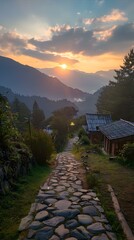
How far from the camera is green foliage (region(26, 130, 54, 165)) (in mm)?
14016

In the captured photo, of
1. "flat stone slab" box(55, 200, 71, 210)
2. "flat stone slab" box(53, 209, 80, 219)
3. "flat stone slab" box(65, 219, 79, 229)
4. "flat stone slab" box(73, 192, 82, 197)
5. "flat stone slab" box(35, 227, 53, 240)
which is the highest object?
"flat stone slab" box(73, 192, 82, 197)

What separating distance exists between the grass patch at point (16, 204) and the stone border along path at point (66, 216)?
21cm

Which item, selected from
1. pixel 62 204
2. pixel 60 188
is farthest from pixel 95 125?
pixel 62 204

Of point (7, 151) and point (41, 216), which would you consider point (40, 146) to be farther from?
point (41, 216)

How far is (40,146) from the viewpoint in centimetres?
1409

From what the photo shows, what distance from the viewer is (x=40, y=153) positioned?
14164 millimetres

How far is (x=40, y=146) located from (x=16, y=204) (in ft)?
22.7

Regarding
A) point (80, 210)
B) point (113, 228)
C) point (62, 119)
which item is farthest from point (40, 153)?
point (62, 119)

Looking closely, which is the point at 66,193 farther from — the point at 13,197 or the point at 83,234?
the point at 83,234

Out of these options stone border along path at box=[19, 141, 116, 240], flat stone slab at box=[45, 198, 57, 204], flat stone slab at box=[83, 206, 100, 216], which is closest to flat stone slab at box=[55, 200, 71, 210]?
stone border along path at box=[19, 141, 116, 240]

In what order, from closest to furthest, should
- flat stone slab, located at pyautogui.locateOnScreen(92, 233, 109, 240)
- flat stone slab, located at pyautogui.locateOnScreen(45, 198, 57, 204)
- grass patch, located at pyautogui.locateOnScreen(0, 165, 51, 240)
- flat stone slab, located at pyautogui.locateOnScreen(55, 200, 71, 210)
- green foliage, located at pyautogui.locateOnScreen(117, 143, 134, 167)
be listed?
flat stone slab, located at pyautogui.locateOnScreen(92, 233, 109, 240) → grass patch, located at pyautogui.locateOnScreen(0, 165, 51, 240) → flat stone slab, located at pyautogui.locateOnScreen(55, 200, 71, 210) → flat stone slab, located at pyautogui.locateOnScreen(45, 198, 57, 204) → green foliage, located at pyautogui.locateOnScreen(117, 143, 134, 167)

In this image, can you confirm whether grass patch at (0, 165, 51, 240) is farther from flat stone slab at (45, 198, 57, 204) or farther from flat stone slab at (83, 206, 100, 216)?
flat stone slab at (83, 206, 100, 216)

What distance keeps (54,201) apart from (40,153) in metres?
6.76

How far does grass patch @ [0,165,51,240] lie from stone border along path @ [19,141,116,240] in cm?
21
